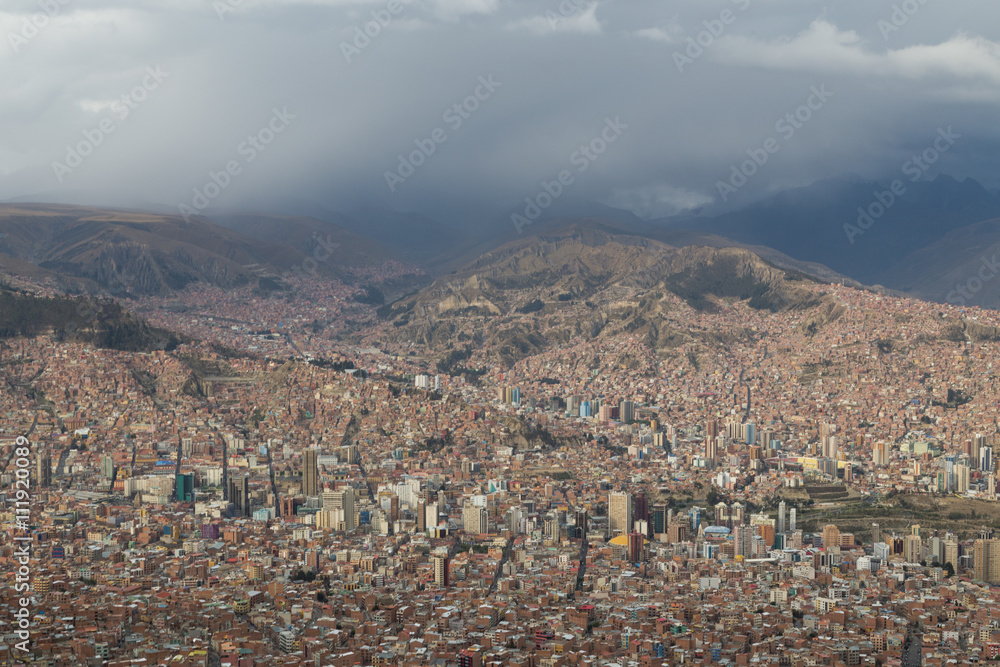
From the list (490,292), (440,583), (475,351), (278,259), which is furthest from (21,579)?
(278,259)

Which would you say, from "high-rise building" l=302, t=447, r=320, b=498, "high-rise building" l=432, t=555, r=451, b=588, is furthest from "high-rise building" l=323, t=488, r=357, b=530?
"high-rise building" l=432, t=555, r=451, b=588

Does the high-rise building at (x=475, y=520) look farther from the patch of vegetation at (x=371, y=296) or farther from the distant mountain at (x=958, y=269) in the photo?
the distant mountain at (x=958, y=269)

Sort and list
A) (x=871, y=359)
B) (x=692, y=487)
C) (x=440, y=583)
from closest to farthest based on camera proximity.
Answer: (x=440, y=583), (x=692, y=487), (x=871, y=359)

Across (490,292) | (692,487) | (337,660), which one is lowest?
(337,660)

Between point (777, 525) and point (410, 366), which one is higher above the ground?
point (410, 366)

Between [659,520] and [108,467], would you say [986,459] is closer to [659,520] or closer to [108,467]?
[659,520]

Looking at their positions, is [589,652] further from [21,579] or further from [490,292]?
[490,292]
